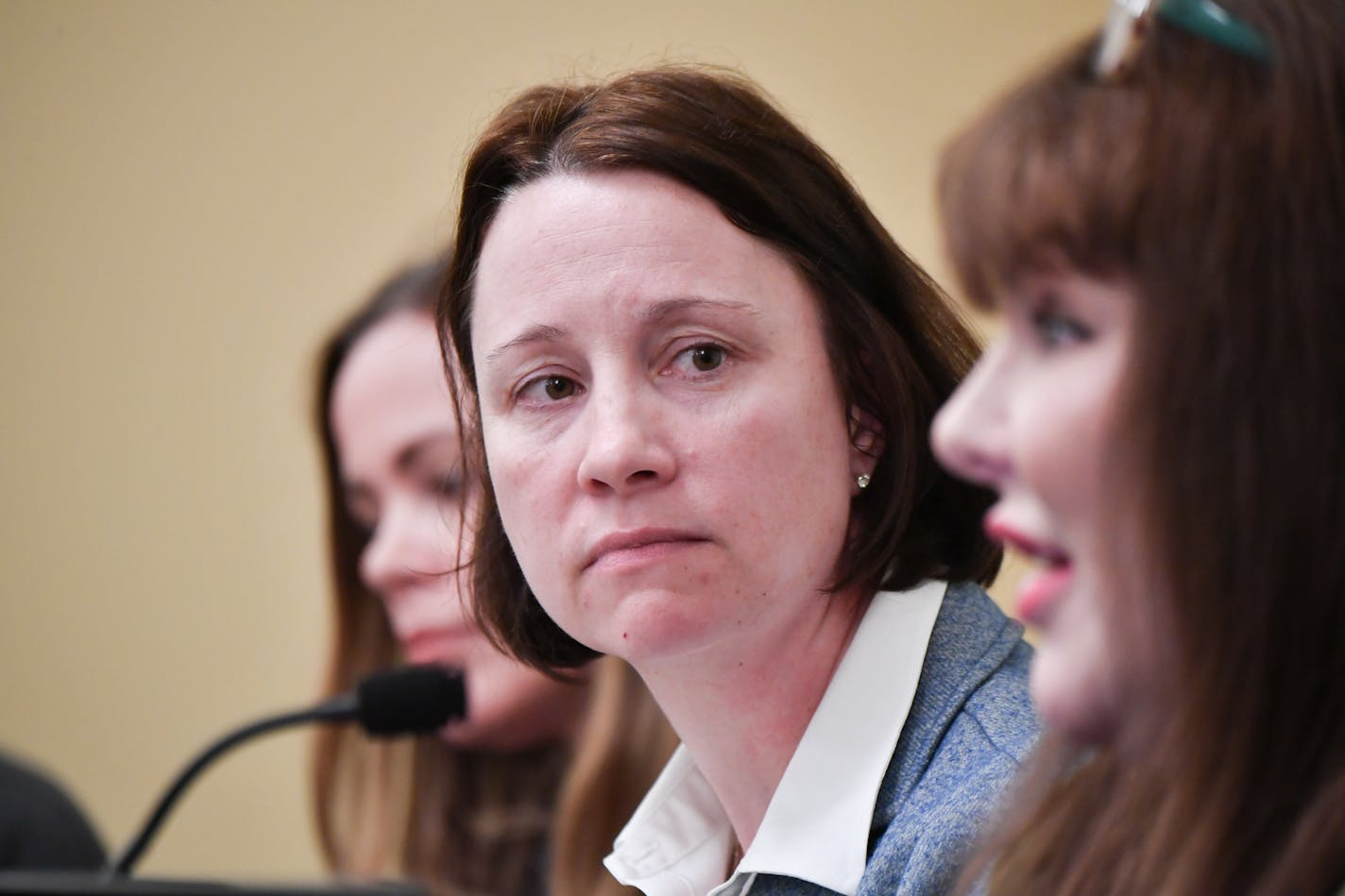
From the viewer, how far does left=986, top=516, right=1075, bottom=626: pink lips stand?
80 cm

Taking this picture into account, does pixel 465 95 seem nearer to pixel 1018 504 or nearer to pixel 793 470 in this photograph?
pixel 793 470

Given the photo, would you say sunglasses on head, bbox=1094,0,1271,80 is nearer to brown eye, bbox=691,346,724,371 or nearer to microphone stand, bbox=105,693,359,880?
brown eye, bbox=691,346,724,371

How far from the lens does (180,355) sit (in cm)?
306

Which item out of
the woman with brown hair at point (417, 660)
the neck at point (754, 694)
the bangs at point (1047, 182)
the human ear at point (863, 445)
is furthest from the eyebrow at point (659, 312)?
the woman with brown hair at point (417, 660)

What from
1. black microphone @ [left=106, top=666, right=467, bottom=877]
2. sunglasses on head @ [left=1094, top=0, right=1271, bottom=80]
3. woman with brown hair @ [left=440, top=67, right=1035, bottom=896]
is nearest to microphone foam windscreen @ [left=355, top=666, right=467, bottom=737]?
black microphone @ [left=106, top=666, right=467, bottom=877]

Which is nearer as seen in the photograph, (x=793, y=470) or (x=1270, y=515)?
(x=1270, y=515)

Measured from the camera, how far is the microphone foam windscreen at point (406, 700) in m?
1.49

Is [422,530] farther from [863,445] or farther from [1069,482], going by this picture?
[1069,482]

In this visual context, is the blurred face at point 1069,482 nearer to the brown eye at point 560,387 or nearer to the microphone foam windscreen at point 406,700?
the brown eye at point 560,387

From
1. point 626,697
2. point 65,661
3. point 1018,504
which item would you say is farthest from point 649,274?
point 65,661

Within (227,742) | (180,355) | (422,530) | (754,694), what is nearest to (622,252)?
(754,694)

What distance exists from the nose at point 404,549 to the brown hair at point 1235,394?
1.44 metres

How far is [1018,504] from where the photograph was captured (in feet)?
2.70

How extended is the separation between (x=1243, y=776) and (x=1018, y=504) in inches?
6.9
